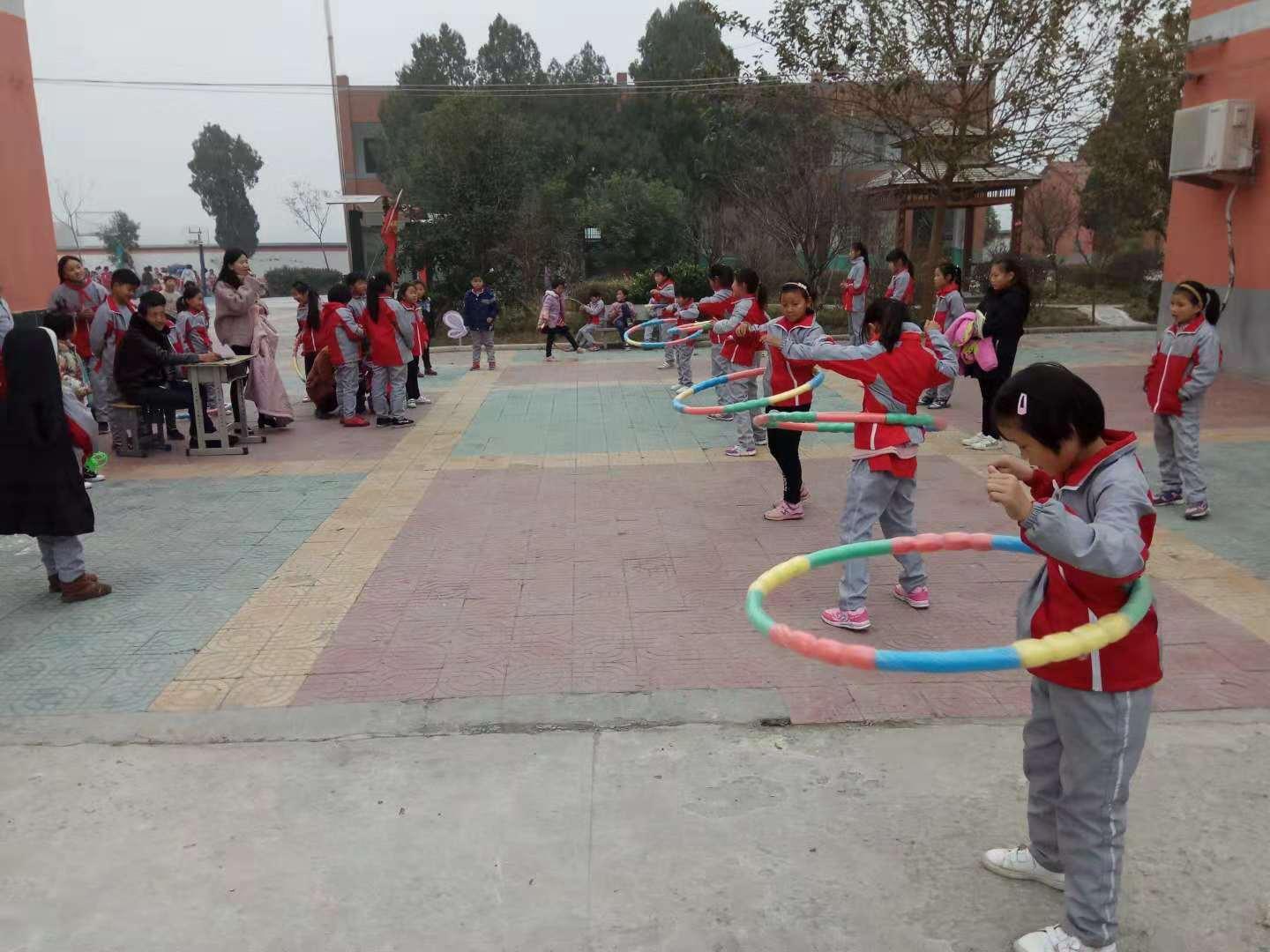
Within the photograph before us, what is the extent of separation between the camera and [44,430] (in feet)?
18.8

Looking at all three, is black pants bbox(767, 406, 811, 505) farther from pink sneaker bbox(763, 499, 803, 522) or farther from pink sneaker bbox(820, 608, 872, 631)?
pink sneaker bbox(820, 608, 872, 631)

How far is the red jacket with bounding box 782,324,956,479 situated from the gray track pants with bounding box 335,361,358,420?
8.15 m

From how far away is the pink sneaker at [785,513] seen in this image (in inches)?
296

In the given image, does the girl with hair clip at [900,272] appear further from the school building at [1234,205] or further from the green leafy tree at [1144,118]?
the green leafy tree at [1144,118]

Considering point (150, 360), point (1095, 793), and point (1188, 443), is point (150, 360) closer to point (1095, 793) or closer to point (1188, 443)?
point (1188, 443)

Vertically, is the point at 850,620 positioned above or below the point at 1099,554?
below

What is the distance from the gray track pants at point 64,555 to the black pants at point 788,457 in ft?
15.3

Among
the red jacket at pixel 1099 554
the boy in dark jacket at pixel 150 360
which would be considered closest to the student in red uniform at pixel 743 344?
the boy in dark jacket at pixel 150 360

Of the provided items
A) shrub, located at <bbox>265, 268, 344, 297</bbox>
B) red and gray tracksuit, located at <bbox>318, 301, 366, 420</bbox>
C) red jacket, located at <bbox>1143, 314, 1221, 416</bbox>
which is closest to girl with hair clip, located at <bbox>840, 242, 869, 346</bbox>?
red and gray tracksuit, located at <bbox>318, 301, 366, 420</bbox>

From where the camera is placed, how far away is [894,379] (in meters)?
5.36

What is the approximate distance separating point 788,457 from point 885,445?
7.21 feet

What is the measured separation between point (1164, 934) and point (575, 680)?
102 inches

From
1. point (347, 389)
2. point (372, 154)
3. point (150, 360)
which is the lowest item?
point (347, 389)

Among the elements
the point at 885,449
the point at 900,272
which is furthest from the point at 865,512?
the point at 900,272
